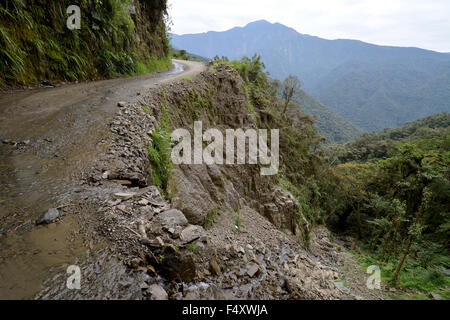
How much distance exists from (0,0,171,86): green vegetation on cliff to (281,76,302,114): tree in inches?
559

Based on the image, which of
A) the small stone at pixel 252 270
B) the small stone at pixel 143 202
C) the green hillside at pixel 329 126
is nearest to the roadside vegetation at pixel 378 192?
the small stone at pixel 252 270

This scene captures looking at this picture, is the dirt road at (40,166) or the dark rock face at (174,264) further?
the dark rock face at (174,264)

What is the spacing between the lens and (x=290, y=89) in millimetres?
21547

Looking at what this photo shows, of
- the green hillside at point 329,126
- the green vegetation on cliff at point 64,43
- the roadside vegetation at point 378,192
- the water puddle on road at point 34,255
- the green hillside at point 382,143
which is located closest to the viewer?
the water puddle on road at point 34,255

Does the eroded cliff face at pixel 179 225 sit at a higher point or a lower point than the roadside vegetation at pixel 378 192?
higher

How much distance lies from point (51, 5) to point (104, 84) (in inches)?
129

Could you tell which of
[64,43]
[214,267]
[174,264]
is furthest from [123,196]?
[64,43]

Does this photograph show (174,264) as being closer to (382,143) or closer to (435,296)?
(435,296)

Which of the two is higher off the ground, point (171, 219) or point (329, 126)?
point (171, 219)

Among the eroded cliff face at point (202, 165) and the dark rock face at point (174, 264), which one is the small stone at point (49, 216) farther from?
the dark rock face at point (174, 264)

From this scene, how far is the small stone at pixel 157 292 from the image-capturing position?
6.80ft

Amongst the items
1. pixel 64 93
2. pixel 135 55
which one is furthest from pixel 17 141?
pixel 135 55

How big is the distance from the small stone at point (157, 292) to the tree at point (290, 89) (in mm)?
22423

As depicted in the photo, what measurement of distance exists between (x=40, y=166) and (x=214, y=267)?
3486 mm
